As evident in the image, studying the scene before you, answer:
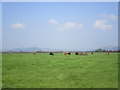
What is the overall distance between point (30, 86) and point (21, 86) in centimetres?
44

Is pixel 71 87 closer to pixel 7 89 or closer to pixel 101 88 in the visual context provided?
pixel 101 88

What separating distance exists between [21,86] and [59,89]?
1.95 m

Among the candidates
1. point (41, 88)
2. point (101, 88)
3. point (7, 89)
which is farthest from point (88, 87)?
point (7, 89)

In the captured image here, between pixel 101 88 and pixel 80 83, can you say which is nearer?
pixel 101 88

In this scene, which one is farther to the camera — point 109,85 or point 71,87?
point 109,85

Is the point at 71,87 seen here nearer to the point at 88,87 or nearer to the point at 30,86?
the point at 88,87

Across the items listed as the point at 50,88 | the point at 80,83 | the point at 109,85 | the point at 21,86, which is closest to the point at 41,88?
the point at 50,88

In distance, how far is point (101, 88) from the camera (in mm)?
8500

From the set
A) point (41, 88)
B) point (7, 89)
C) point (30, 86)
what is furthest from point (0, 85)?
point (41, 88)

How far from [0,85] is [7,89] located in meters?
0.99

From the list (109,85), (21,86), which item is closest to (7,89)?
(21,86)

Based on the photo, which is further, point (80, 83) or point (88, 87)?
point (80, 83)

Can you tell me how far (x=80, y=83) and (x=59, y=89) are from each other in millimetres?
1535

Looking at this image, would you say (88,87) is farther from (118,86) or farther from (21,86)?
(21,86)
